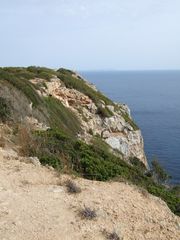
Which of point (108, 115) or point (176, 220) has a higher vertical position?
point (176, 220)

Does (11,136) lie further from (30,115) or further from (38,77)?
(38,77)

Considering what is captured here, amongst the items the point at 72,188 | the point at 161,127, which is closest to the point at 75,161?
the point at 72,188

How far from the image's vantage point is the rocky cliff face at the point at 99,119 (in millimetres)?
35406

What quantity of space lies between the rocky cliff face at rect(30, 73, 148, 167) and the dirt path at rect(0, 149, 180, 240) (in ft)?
76.9

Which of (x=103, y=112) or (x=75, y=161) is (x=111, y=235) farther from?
(x=103, y=112)

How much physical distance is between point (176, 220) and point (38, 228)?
10.8 ft

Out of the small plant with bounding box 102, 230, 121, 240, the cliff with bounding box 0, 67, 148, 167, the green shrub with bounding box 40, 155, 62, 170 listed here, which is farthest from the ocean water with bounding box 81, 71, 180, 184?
the small plant with bounding box 102, 230, 121, 240

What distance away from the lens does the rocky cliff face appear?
3541 centimetres

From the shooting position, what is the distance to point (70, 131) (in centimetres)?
2897

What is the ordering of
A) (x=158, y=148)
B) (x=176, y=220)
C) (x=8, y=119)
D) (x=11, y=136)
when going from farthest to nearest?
(x=158, y=148) → (x=8, y=119) → (x=11, y=136) → (x=176, y=220)

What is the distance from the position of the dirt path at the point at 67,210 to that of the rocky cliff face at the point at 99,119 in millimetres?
23449

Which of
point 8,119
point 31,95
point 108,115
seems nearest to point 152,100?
point 108,115

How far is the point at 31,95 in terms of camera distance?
27.0 meters

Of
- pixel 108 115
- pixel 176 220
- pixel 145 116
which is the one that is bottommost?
pixel 145 116
